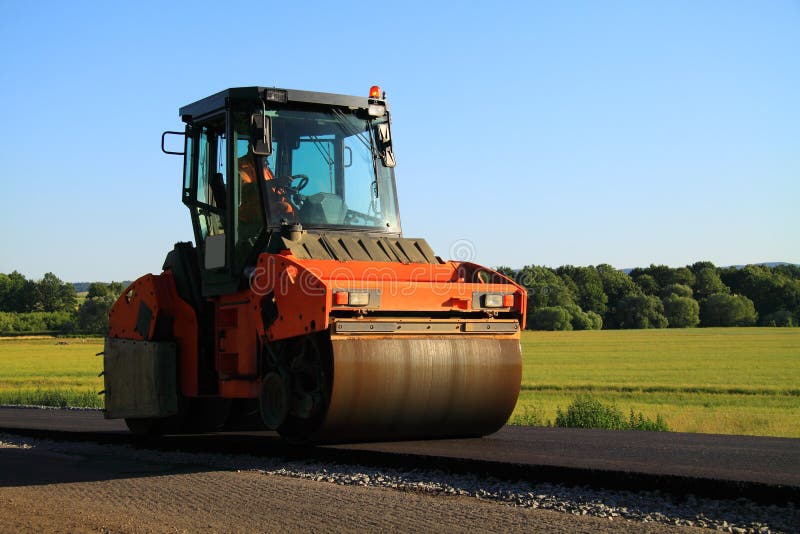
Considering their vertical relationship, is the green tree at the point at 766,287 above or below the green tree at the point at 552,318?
above

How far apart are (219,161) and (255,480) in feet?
13.1

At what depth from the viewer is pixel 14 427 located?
45.6 feet

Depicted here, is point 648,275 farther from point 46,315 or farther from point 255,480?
point 255,480

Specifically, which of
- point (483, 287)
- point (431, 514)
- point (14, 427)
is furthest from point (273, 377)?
point (14, 427)

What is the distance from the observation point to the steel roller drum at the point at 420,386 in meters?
8.99

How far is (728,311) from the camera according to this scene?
3848 inches

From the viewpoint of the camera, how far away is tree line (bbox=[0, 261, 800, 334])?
Result: 91.4 metres

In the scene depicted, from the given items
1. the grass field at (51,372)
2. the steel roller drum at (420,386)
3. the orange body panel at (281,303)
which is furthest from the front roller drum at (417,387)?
the grass field at (51,372)

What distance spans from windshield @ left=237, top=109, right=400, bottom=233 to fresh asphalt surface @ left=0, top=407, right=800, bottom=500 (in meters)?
2.37

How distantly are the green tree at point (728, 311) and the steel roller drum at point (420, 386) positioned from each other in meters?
92.1

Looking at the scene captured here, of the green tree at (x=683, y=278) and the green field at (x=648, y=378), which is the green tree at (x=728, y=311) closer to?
the green tree at (x=683, y=278)

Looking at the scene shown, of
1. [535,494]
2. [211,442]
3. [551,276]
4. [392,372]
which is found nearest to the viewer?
[535,494]

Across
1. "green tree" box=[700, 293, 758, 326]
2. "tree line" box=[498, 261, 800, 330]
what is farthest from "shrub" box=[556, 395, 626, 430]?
"green tree" box=[700, 293, 758, 326]

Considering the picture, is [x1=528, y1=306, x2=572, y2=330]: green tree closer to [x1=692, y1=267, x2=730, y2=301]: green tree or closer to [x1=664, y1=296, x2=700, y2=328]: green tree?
[x1=664, y1=296, x2=700, y2=328]: green tree
